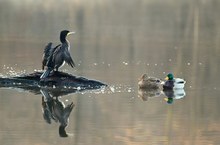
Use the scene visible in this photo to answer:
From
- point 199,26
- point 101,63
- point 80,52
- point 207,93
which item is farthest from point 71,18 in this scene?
point 207,93

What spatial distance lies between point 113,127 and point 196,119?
6.53ft

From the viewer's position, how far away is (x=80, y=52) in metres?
25.9

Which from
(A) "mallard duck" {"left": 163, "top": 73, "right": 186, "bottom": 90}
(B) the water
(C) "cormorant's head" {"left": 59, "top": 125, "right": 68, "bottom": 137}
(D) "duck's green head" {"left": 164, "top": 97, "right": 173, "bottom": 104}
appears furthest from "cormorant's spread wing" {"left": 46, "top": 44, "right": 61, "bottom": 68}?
(C) "cormorant's head" {"left": 59, "top": 125, "right": 68, "bottom": 137}

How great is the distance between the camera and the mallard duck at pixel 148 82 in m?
18.7

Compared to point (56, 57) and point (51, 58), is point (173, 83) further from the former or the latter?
point (51, 58)

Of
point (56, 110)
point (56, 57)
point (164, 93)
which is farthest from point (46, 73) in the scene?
point (164, 93)

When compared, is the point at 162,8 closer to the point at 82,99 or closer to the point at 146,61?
the point at 146,61

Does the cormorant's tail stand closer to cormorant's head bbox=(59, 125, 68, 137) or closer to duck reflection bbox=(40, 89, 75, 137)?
duck reflection bbox=(40, 89, 75, 137)

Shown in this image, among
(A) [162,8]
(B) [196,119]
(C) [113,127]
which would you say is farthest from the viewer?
(A) [162,8]

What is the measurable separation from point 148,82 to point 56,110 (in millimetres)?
3192

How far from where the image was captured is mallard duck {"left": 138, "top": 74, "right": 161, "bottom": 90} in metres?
18.7

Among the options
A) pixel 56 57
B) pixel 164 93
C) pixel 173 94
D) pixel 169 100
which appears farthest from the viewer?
pixel 56 57

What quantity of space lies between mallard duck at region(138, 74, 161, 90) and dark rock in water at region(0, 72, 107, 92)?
948 mm

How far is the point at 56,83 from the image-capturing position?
61.3ft
